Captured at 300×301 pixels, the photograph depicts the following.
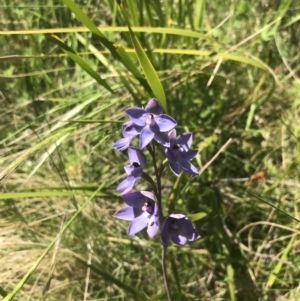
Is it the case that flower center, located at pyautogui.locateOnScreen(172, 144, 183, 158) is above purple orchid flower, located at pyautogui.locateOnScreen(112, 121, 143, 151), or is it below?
below

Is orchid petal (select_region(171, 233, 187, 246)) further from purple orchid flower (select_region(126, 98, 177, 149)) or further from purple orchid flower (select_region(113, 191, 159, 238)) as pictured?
purple orchid flower (select_region(126, 98, 177, 149))

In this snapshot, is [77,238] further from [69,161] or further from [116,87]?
[116,87]

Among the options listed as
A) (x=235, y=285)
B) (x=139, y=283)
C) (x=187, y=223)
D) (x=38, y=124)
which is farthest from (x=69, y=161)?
(x=187, y=223)

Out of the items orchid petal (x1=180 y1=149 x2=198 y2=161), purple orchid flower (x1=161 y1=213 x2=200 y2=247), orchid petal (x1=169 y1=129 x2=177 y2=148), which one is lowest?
purple orchid flower (x1=161 y1=213 x2=200 y2=247)

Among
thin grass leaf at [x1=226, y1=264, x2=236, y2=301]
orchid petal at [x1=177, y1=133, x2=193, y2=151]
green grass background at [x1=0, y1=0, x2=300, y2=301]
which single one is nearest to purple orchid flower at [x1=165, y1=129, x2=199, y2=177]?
orchid petal at [x1=177, y1=133, x2=193, y2=151]

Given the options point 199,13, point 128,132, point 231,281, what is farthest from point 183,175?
point 199,13

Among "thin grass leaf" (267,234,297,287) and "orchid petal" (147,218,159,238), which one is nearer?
"orchid petal" (147,218,159,238)

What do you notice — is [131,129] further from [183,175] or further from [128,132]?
[183,175]

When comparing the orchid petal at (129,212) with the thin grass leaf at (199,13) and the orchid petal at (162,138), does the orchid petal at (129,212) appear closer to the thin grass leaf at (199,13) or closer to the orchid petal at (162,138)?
the orchid petal at (162,138)
